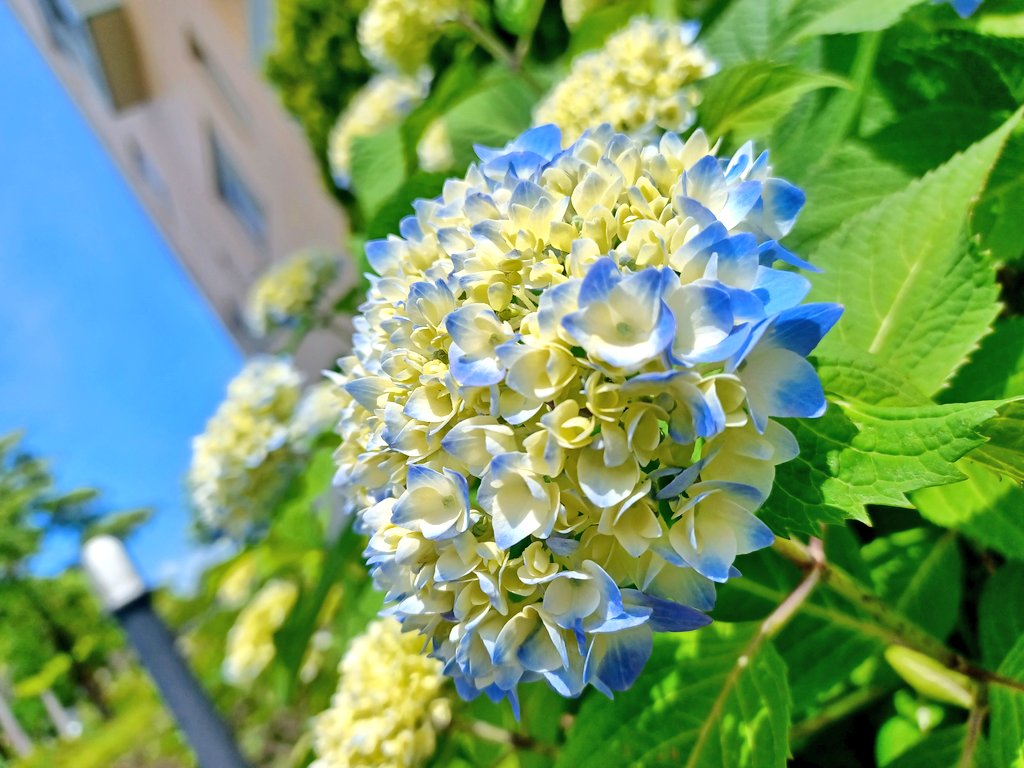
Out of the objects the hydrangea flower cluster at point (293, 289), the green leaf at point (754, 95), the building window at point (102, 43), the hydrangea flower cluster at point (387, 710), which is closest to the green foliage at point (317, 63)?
the hydrangea flower cluster at point (293, 289)

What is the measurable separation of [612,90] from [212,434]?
3.92ft

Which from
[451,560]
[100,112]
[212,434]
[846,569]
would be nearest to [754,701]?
[846,569]

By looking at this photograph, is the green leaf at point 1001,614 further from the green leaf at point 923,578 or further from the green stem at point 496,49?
the green stem at point 496,49

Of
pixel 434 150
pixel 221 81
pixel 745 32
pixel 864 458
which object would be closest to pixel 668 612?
pixel 864 458

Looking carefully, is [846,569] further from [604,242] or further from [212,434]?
[212,434]

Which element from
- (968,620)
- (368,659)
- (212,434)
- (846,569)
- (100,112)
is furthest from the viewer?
(100,112)

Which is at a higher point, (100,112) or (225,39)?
(100,112)

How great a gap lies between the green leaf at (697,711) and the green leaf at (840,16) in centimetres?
61

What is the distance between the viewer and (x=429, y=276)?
546 millimetres

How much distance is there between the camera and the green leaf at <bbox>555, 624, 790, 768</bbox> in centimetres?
64

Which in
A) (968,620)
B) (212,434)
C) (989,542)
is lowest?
(968,620)

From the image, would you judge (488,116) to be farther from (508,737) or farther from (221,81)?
(221,81)

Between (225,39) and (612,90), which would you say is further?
(225,39)

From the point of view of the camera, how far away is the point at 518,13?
1.49m
